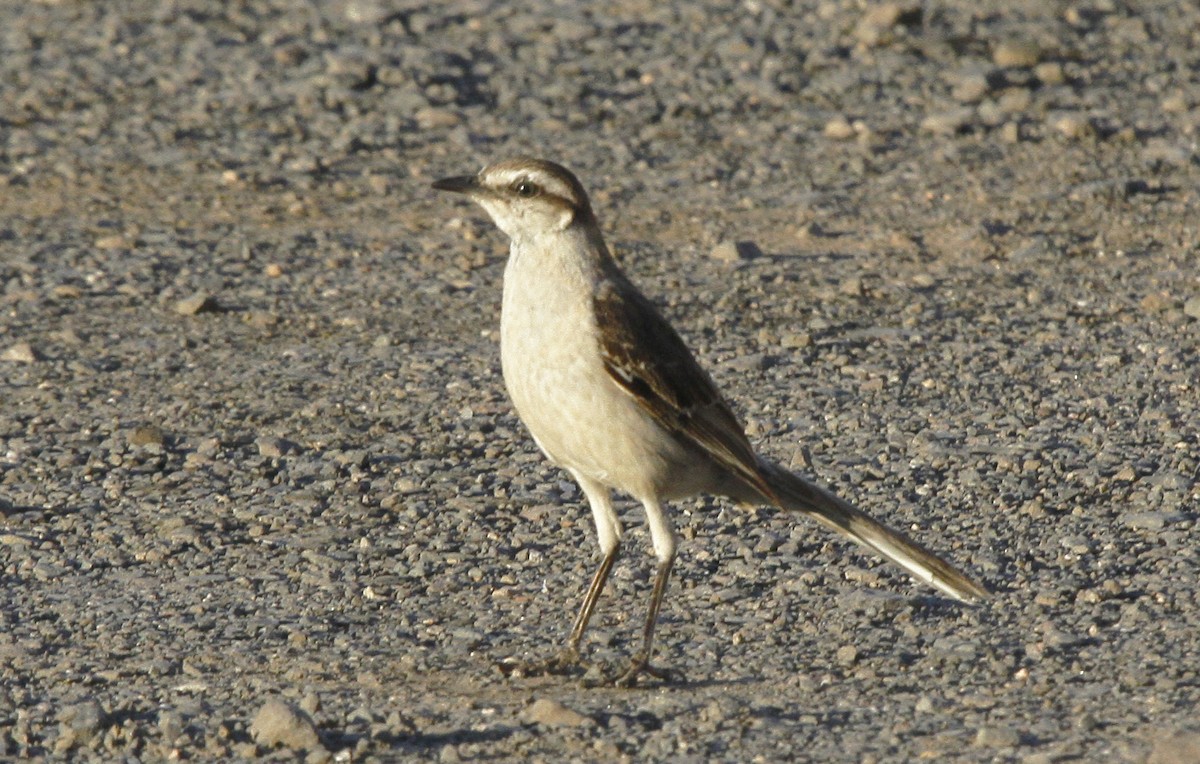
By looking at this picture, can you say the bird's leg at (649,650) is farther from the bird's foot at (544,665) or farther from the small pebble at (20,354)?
the small pebble at (20,354)

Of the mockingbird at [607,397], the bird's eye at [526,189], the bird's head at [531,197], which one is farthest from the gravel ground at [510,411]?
the bird's eye at [526,189]

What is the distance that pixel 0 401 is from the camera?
9.67m

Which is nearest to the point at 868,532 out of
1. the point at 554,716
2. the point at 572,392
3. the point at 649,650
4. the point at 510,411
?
the point at 649,650

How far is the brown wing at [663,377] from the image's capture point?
22.2 feet

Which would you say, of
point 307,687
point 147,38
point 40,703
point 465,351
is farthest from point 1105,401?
point 147,38

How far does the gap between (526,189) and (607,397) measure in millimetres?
892

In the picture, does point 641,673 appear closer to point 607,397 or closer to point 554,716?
point 554,716

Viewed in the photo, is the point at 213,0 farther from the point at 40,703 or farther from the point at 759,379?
the point at 40,703

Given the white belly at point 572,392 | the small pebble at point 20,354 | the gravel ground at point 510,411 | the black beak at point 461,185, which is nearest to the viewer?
the gravel ground at point 510,411

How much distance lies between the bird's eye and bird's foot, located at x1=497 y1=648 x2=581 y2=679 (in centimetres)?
168

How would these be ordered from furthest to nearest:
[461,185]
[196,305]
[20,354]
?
[196,305] < [20,354] < [461,185]

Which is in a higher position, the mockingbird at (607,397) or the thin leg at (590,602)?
the mockingbird at (607,397)

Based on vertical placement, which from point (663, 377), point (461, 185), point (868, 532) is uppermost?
point (461, 185)

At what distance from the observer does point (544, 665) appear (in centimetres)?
678
